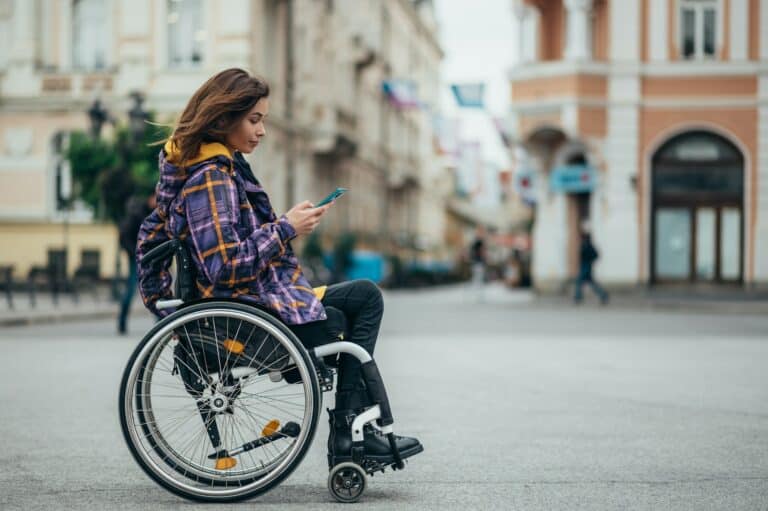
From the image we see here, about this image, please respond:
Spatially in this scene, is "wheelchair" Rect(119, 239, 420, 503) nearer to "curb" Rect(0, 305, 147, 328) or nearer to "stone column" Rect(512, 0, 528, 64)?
"curb" Rect(0, 305, 147, 328)

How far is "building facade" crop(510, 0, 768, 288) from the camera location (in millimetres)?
29734

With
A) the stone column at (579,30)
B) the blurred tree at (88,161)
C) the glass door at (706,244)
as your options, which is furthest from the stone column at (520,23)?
the blurred tree at (88,161)

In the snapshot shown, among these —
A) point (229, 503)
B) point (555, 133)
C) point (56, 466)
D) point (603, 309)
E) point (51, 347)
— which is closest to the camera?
point (229, 503)

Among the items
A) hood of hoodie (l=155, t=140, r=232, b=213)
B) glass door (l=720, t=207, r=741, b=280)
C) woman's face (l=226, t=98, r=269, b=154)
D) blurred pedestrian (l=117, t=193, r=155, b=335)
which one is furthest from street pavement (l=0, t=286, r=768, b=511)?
glass door (l=720, t=207, r=741, b=280)

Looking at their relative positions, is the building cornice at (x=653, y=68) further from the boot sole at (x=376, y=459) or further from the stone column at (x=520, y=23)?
the boot sole at (x=376, y=459)

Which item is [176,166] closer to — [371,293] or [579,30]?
[371,293]

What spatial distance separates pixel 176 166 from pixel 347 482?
1.42 metres

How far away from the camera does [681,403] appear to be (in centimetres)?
848

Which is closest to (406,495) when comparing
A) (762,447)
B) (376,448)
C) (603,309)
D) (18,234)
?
(376,448)

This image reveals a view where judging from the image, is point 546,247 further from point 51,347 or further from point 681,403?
point 681,403

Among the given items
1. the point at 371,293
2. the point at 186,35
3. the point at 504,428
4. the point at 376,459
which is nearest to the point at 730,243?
the point at 186,35

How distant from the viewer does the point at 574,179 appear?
30688mm

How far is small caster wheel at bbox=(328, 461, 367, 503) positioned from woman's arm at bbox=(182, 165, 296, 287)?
2.73 feet

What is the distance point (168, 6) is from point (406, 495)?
32754 mm
